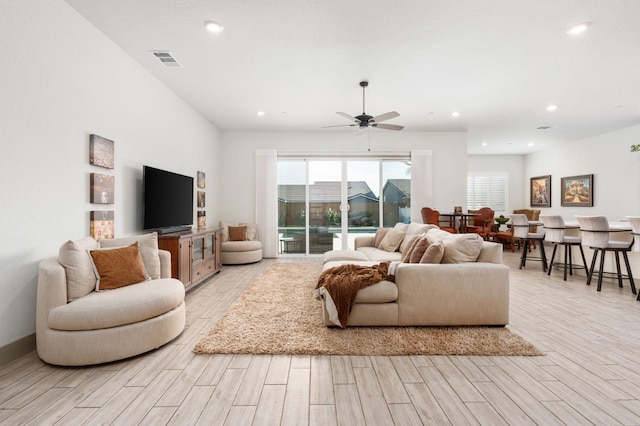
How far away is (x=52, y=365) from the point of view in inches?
85.5

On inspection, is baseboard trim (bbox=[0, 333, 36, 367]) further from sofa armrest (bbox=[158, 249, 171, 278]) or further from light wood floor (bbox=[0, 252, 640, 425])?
sofa armrest (bbox=[158, 249, 171, 278])

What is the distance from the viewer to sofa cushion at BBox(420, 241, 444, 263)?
2.96m

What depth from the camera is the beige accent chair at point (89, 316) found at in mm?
2100

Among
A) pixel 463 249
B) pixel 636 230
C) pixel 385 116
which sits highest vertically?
pixel 385 116

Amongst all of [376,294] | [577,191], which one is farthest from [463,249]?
[577,191]

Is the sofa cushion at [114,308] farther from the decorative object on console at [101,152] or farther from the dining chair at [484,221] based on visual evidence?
the dining chair at [484,221]

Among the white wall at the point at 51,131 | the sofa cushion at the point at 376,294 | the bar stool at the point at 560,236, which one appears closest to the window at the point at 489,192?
the bar stool at the point at 560,236

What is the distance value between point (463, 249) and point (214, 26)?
326 cm

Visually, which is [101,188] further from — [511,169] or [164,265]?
[511,169]

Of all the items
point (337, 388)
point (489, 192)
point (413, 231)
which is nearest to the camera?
point (337, 388)

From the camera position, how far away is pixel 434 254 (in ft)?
9.71

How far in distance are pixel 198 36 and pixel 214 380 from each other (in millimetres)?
3193

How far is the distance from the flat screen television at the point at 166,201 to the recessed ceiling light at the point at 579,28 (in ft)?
15.8

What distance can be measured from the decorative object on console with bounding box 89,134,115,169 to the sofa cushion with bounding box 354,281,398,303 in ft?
9.47
